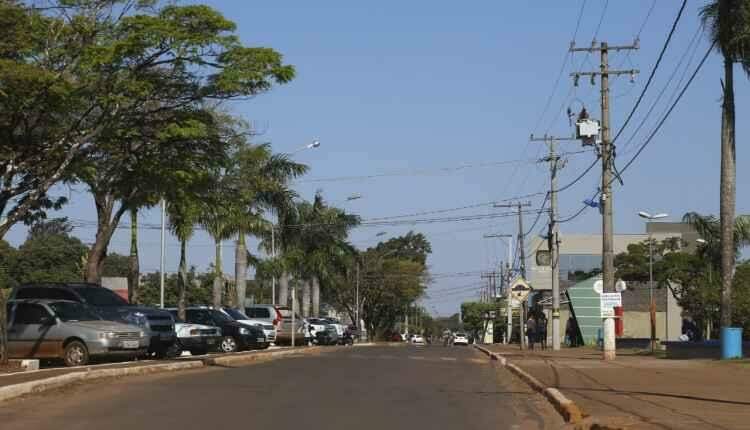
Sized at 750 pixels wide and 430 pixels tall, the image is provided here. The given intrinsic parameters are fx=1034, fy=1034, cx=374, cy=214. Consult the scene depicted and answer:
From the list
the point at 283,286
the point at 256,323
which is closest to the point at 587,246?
the point at 283,286

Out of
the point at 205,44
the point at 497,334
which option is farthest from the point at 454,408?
the point at 497,334

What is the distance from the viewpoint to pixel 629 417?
12820 mm

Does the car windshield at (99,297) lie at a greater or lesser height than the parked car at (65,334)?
greater

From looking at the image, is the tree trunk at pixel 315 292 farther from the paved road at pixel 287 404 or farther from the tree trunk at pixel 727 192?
the paved road at pixel 287 404

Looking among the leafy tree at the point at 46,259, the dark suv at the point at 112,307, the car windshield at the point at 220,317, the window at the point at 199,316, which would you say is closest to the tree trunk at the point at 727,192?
the dark suv at the point at 112,307

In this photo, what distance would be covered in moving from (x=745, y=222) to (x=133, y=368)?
3508 centimetres

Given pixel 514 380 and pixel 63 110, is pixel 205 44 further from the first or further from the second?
pixel 514 380

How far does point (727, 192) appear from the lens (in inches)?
1206

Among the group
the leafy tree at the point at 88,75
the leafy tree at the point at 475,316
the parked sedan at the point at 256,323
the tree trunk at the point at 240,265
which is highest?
the leafy tree at the point at 88,75

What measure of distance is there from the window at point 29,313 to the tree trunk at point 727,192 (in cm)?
1894

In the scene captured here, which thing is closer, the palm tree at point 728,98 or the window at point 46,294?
the window at point 46,294

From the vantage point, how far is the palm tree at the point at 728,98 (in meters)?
30.4

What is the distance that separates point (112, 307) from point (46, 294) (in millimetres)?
1694

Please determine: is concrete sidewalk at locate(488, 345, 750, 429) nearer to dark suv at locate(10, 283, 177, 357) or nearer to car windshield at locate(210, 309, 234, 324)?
dark suv at locate(10, 283, 177, 357)
